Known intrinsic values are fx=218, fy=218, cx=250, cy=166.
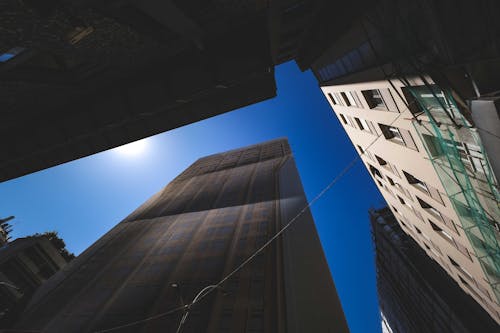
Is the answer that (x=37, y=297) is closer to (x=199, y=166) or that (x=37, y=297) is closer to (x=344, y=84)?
(x=344, y=84)

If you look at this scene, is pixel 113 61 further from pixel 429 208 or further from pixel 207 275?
pixel 207 275

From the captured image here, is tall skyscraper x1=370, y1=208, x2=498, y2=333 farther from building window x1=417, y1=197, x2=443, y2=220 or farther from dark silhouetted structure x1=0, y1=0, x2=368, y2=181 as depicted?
dark silhouetted structure x1=0, y1=0, x2=368, y2=181

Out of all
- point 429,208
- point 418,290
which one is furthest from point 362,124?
point 418,290

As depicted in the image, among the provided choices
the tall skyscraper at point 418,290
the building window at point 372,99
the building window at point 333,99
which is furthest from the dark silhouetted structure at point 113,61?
the tall skyscraper at point 418,290

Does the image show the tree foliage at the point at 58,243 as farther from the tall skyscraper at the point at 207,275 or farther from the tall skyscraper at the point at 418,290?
the tall skyscraper at the point at 418,290

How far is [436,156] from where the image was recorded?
31.3 ft

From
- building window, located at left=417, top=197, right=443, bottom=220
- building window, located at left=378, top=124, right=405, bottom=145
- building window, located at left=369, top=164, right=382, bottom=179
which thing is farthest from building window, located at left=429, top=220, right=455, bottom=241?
building window, located at left=378, top=124, right=405, bottom=145

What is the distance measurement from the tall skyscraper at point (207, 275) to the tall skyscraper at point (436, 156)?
339 inches

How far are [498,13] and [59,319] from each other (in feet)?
105

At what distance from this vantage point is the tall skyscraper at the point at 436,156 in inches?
252

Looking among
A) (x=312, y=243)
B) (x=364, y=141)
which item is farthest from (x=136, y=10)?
(x=312, y=243)

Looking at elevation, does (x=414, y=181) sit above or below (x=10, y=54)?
below

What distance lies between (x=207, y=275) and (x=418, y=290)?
25630 mm

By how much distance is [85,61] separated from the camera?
525 cm
